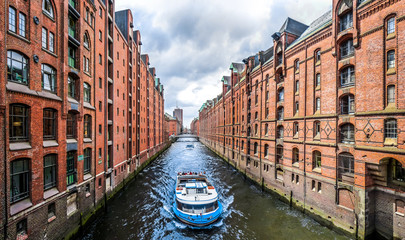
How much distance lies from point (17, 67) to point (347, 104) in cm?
2291

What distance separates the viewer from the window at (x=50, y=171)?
12.3 m

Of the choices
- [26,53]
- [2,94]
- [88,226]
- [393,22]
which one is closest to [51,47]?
[26,53]

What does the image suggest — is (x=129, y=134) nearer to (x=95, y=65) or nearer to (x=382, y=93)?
(x=95, y=65)

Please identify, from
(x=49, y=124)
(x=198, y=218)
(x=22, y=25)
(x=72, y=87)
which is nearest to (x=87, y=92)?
(x=72, y=87)

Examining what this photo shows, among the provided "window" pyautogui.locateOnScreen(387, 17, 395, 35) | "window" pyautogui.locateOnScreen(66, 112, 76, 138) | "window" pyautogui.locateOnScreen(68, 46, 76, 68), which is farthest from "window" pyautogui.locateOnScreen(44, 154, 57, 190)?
"window" pyautogui.locateOnScreen(387, 17, 395, 35)

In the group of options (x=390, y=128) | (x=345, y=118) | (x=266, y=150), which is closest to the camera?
(x=390, y=128)

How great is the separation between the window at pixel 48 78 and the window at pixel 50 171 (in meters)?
4.64

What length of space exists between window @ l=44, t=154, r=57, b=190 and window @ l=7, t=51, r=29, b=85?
5109 mm

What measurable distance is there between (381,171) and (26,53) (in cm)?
2348

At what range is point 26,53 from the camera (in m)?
10.7

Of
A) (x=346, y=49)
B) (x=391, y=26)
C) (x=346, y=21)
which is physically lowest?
(x=346, y=49)

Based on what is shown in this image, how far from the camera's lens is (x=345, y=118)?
14.8 m

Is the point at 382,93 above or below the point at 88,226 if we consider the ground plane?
above

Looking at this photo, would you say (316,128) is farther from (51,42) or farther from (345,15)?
(51,42)
